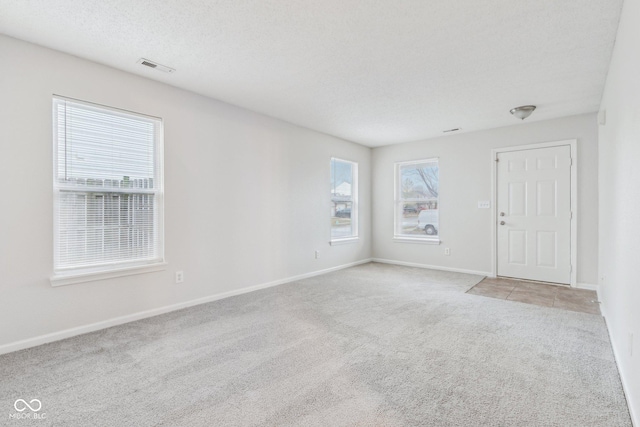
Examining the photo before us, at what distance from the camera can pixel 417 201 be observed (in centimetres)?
590

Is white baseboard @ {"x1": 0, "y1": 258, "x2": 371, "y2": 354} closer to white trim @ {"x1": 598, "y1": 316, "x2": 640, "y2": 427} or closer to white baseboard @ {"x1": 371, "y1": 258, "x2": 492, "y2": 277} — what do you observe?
white baseboard @ {"x1": 371, "y1": 258, "x2": 492, "y2": 277}

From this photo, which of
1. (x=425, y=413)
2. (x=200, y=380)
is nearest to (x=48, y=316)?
(x=200, y=380)

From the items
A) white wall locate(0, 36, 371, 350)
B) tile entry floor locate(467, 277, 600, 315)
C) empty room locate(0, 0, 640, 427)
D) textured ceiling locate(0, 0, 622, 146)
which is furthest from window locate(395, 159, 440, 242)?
textured ceiling locate(0, 0, 622, 146)

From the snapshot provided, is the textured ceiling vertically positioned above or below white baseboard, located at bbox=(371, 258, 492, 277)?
above

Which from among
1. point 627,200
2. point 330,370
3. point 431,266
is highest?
point 627,200

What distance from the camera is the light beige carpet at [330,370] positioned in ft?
5.47

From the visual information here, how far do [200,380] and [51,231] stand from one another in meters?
1.85

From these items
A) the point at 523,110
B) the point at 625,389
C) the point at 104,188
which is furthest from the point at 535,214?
the point at 104,188

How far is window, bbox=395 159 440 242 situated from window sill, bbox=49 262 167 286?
4350 mm

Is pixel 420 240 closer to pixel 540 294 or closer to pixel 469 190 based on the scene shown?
pixel 469 190

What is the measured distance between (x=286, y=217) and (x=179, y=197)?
1651mm

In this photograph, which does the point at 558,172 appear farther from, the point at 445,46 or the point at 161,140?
the point at 161,140

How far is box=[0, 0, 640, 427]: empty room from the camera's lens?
1.85 m

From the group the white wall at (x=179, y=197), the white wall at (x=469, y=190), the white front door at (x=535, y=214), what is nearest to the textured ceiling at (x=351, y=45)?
the white wall at (x=179, y=197)
